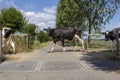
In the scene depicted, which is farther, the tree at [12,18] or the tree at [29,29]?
the tree at [29,29]

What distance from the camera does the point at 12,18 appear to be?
5828 centimetres

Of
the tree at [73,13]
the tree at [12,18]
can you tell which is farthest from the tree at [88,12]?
the tree at [12,18]

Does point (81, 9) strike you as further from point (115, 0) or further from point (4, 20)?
point (4, 20)

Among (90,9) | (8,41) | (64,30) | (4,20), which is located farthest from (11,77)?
(4,20)

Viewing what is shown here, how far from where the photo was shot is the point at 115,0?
148 ft

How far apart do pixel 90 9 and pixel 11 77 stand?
1239 inches

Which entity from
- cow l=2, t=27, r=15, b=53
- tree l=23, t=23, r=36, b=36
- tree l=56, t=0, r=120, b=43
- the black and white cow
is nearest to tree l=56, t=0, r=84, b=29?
tree l=56, t=0, r=120, b=43

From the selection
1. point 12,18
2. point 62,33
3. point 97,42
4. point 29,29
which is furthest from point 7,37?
point 29,29

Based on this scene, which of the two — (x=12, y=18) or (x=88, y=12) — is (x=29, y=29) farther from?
(x=88, y=12)

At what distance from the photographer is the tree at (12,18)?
5819 centimetres

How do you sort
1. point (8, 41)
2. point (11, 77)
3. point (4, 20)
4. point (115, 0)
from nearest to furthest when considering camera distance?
point (11, 77) → point (8, 41) → point (115, 0) → point (4, 20)

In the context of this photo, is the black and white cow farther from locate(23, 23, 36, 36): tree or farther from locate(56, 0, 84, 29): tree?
locate(23, 23, 36, 36): tree

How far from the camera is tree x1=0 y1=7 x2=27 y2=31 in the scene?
5819 cm

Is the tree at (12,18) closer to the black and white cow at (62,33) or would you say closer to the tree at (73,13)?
the tree at (73,13)
